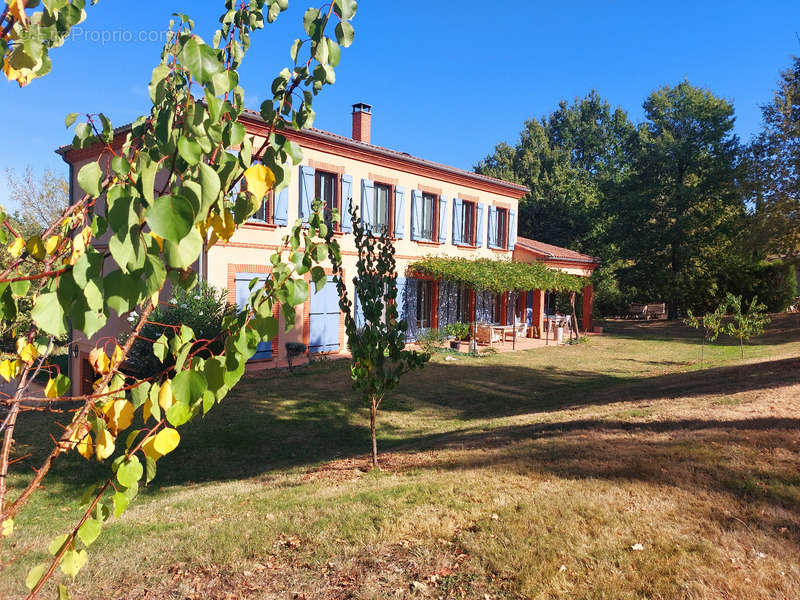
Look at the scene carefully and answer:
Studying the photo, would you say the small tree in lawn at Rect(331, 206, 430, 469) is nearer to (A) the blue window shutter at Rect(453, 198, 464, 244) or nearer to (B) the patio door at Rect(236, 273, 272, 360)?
(B) the patio door at Rect(236, 273, 272, 360)

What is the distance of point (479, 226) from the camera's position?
20.1 meters

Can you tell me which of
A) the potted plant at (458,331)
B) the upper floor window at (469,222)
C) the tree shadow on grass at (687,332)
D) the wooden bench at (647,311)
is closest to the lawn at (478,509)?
the potted plant at (458,331)

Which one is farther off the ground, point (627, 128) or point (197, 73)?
point (627, 128)

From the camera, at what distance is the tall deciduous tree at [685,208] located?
2711 centimetres

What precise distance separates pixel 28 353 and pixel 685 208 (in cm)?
3095

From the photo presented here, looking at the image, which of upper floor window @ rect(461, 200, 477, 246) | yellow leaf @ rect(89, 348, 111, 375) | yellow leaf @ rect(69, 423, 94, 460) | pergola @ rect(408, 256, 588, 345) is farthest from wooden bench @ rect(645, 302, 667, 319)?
yellow leaf @ rect(69, 423, 94, 460)

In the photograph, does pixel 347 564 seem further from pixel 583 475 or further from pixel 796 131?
pixel 796 131

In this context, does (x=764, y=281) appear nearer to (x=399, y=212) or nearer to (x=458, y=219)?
(x=458, y=219)

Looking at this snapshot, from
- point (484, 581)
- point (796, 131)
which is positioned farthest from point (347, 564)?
point (796, 131)

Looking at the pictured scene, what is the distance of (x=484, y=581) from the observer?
338 cm

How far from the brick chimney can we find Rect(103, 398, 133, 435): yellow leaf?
17089mm

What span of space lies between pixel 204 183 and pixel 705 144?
108 feet

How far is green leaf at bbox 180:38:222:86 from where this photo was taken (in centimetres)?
109

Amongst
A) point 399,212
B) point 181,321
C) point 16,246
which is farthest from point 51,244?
point 399,212
